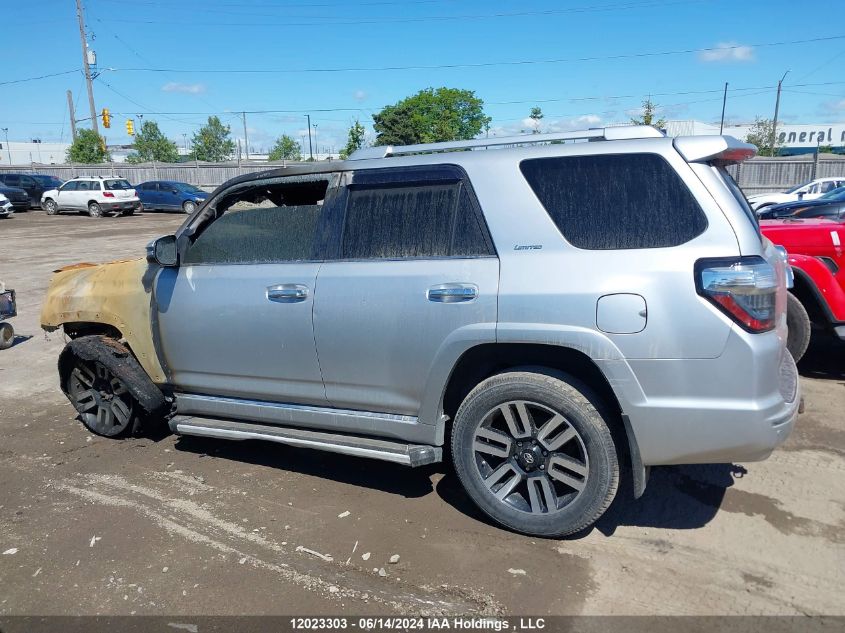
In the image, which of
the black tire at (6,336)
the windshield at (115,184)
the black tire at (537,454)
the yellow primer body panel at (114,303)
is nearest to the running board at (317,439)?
the black tire at (537,454)

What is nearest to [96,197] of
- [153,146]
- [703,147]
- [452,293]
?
[452,293]

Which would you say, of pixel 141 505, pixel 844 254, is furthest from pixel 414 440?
pixel 844 254

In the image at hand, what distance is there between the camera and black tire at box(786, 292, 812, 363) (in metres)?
5.58

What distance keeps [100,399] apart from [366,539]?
104 inches

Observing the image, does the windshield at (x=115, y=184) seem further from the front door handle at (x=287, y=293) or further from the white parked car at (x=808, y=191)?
the front door handle at (x=287, y=293)

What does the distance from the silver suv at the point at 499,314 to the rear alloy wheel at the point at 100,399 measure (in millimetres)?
618

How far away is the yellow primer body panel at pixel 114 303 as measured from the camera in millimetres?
4535

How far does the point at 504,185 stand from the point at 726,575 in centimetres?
216

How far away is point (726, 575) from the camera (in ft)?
10.2

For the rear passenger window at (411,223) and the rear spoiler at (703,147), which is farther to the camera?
the rear passenger window at (411,223)

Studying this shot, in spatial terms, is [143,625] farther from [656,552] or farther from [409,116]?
[409,116]

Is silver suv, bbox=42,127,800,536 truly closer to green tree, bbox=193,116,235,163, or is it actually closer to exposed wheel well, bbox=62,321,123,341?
exposed wheel well, bbox=62,321,123,341

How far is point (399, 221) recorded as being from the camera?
3717 millimetres

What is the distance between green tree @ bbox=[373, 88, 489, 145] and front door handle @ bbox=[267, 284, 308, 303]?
230 ft
